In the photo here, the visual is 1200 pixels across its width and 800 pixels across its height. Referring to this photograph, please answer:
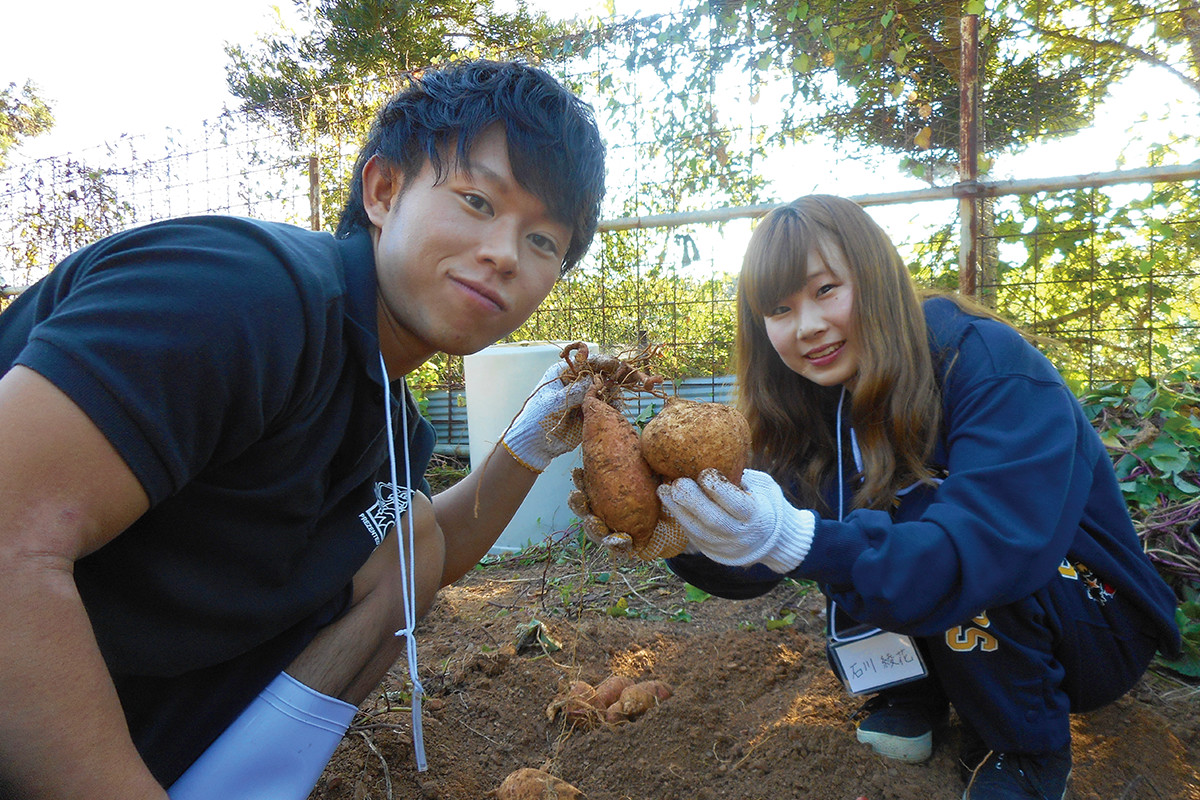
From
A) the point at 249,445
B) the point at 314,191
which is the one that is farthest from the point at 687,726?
the point at 314,191

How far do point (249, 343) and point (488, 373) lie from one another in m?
2.68

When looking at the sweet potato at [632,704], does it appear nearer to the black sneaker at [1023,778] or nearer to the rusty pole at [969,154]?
the black sneaker at [1023,778]

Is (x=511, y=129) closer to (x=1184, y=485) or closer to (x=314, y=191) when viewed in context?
(x=1184, y=485)

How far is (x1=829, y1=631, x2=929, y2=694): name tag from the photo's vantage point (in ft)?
5.81

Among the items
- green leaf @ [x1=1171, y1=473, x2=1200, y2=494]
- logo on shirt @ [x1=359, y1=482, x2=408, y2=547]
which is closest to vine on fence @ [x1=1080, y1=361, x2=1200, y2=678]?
green leaf @ [x1=1171, y1=473, x2=1200, y2=494]

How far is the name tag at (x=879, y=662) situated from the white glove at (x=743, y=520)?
1.70 feet

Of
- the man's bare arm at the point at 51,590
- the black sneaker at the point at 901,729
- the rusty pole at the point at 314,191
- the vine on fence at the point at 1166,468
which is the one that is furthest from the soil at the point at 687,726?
the rusty pole at the point at 314,191

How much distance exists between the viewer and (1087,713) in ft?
6.31

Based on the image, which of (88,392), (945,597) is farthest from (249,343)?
(945,597)

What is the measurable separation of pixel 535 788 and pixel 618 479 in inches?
27.1

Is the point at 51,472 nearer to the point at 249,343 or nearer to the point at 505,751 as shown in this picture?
the point at 249,343

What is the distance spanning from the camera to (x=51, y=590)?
0.91 meters

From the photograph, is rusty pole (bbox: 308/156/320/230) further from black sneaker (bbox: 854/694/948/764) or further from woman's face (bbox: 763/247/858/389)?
black sneaker (bbox: 854/694/948/764)

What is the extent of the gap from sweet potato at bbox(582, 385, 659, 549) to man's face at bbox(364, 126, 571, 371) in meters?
0.35
